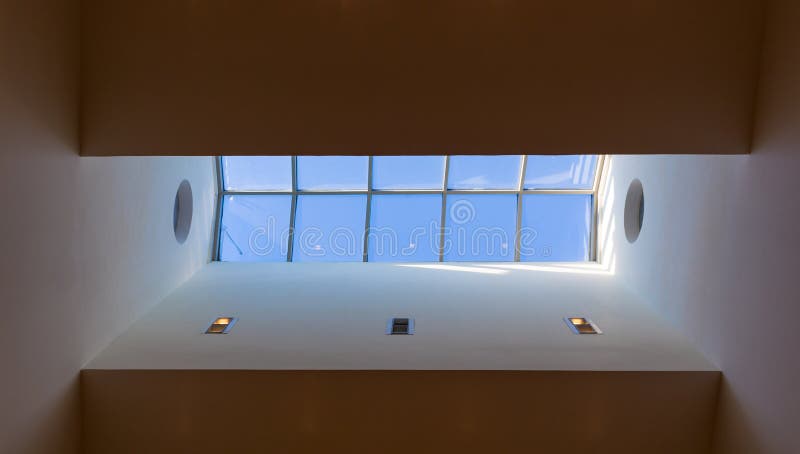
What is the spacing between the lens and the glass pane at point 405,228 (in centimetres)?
1055

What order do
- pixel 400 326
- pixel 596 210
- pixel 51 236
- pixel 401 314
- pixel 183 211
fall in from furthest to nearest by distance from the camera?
pixel 596 210
pixel 183 211
pixel 401 314
pixel 400 326
pixel 51 236

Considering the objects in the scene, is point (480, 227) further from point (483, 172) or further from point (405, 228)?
point (405, 228)

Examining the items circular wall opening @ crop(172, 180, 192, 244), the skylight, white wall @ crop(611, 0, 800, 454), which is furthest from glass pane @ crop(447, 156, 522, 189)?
circular wall opening @ crop(172, 180, 192, 244)

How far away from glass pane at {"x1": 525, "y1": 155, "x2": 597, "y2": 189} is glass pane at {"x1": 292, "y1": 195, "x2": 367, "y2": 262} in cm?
281

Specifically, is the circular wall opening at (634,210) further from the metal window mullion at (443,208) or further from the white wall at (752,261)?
the metal window mullion at (443,208)

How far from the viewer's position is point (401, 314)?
310 inches

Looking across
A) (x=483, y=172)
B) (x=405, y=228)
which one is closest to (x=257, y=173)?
(x=405, y=228)

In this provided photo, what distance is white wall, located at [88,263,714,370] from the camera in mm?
6480

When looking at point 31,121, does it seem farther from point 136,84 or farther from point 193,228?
point 193,228

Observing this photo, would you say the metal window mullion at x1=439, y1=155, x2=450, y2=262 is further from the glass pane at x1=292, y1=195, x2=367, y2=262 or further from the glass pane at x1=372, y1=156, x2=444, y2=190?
the glass pane at x1=292, y1=195, x2=367, y2=262

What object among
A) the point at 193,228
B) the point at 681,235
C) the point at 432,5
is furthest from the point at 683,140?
the point at 193,228

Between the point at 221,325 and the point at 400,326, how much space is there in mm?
2067

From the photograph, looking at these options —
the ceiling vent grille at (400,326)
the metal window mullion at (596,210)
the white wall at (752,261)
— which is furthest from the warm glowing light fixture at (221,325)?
the metal window mullion at (596,210)

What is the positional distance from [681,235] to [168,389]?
5.61 meters
